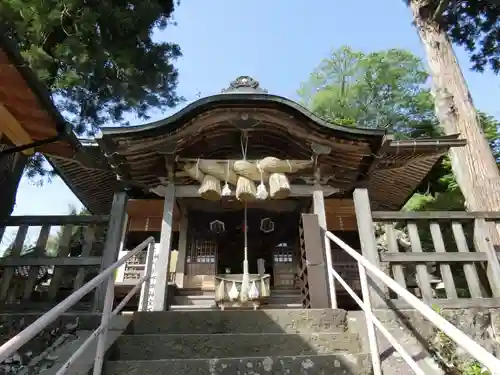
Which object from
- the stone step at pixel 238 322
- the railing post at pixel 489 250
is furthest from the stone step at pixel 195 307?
the railing post at pixel 489 250

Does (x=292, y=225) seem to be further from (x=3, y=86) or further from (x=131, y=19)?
(x=3, y=86)

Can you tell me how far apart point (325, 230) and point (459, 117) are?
536cm

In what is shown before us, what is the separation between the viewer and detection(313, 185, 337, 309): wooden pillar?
15.6ft

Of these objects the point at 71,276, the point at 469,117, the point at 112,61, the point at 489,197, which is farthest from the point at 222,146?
the point at 469,117

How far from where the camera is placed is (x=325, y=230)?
5.38 metres

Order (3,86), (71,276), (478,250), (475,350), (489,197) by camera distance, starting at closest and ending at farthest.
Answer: (475,350)
(3,86)
(478,250)
(489,197)
(71,276)

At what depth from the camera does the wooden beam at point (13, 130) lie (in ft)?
12.9

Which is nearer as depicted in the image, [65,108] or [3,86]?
[3,86]

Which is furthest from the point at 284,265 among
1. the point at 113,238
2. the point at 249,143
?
the point at 113,238

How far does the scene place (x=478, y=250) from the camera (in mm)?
5199

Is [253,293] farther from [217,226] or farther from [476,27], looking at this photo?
[476,27]

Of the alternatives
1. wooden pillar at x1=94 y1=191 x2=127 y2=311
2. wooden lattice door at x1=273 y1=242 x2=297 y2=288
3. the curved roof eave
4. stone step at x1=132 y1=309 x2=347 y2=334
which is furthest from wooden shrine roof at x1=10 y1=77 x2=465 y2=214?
wooden lattice door at x1=273 y1=242 x2=297 y2=288

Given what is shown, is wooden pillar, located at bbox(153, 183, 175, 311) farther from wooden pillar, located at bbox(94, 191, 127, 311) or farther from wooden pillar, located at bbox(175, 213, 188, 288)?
wooden pillar, located at bbox(175, 213, 188, 288)

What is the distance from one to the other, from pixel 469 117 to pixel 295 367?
7592mm
